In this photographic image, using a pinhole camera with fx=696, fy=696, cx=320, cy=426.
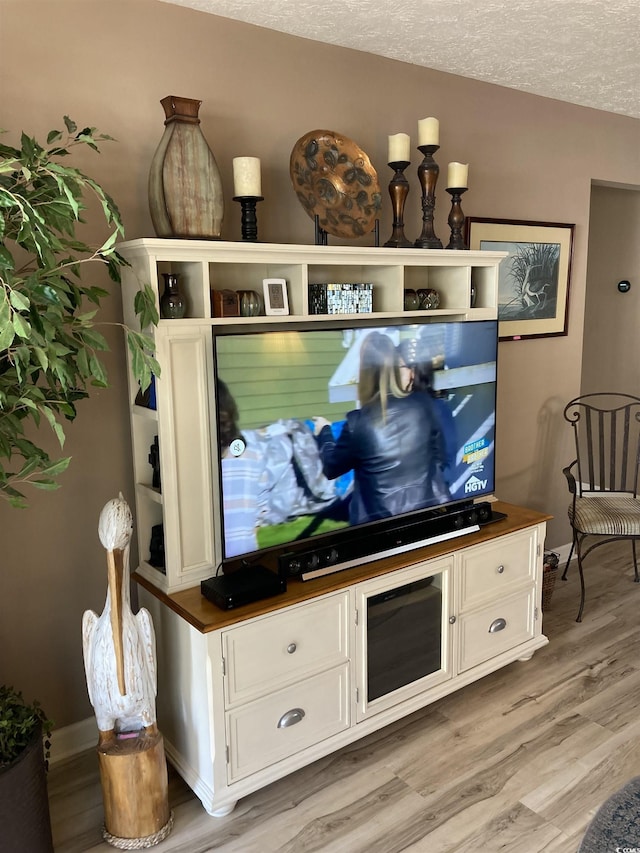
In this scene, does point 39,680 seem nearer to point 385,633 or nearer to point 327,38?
point 385,633

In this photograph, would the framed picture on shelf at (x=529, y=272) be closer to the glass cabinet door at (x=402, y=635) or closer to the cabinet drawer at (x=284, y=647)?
the glass cabinet door at (x=402, y=635)

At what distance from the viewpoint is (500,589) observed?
277cm

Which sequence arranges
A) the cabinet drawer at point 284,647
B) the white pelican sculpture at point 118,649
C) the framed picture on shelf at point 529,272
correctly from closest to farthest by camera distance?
the white pelican sculpture at point 118,649, the cabinet drawer at point 284,647, the framed picture on shelf at point 529,272

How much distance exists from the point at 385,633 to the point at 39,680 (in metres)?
1.17

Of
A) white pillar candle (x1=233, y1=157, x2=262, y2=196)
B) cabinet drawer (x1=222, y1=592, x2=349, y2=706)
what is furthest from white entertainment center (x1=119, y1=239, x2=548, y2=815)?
white pillar candle (x1=233, y1=157, x2=262, y2=196)

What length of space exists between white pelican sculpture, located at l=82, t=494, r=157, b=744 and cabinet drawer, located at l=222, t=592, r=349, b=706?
0.23 m

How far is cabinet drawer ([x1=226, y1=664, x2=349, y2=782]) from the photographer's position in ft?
6.84

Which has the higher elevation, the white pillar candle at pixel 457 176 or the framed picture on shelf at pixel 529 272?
the white pillar candle at pixel 457 176

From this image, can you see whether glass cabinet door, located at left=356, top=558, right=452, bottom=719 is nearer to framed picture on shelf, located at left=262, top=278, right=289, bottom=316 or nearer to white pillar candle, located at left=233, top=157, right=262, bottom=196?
framed picture on shelf, located at left=262, top=278, right=289, bottom=316

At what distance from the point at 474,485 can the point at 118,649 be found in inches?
61.0

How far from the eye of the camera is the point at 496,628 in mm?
2779

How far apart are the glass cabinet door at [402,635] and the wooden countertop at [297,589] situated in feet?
0.13

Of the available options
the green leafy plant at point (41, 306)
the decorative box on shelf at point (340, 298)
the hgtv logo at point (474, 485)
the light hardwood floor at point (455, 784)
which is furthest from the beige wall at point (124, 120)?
the hgtv logo at point (474, 485)

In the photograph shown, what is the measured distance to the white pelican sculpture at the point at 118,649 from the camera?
1.94 meters
